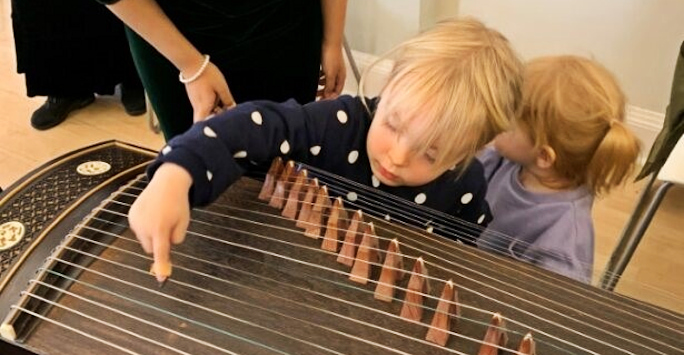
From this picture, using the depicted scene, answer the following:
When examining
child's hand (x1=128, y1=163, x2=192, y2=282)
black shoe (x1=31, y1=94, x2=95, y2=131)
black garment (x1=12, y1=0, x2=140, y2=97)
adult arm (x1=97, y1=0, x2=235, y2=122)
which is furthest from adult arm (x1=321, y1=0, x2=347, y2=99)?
black shoe (x1=31, y1=94, x2=95, y2=131)

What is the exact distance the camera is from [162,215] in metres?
0.80

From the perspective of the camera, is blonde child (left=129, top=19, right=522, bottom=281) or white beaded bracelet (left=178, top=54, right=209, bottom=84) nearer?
blonde child (left=129, top=19, right=522, bottom=281)

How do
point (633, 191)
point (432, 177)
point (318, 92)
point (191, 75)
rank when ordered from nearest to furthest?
point (432, 177) < point (191, 75) < point (318, 92) < point (633, 191)

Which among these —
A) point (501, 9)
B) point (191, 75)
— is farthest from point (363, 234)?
point (501, 9)

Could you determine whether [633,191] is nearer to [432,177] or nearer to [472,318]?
[432,177]

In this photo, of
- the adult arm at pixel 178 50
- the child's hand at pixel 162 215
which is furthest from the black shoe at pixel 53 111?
the child's hand at pixel 162 215

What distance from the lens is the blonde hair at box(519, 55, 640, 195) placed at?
1.25 meters

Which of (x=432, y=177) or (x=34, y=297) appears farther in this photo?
(x=432, y=177)

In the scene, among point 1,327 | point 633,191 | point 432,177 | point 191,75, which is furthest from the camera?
point 633,191

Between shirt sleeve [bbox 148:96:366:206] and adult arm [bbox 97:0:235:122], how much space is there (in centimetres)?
23

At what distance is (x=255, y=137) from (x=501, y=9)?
1.65 m

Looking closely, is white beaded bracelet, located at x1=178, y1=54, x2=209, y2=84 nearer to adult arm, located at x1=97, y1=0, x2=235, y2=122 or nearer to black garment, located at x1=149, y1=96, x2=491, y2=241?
adult arm, located at x1=97, y1=0, x2=235, y2=122

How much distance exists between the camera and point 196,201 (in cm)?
91

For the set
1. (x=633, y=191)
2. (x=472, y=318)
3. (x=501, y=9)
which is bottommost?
(x=633, y=191)
